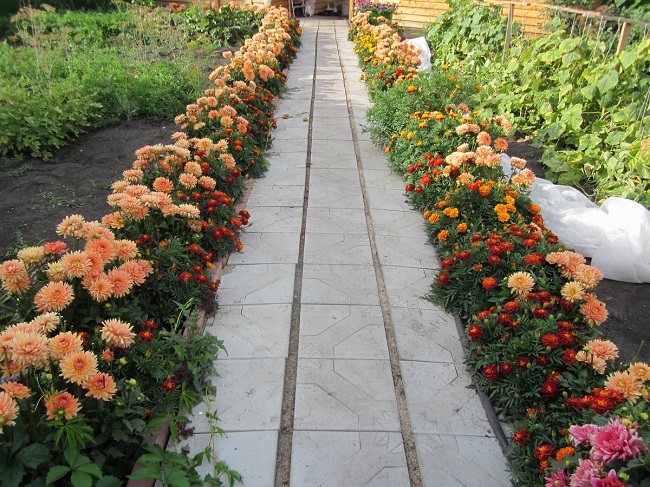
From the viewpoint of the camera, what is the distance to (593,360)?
218 cm

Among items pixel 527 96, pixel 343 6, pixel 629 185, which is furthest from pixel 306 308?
pixel 343 6

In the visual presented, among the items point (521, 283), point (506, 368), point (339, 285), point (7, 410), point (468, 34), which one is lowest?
point (339, 285)

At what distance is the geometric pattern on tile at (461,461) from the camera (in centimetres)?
210

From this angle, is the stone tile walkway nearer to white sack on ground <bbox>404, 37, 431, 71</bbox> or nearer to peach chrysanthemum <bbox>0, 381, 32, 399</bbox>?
peach chrysanthemum <bbox>0, 381, 32, 399</bbox>

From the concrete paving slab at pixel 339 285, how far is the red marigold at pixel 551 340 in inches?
41.2

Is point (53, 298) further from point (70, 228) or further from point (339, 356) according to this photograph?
point (339, 356)

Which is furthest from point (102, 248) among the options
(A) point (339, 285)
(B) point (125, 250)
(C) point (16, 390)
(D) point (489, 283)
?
(D) point (489, 283)

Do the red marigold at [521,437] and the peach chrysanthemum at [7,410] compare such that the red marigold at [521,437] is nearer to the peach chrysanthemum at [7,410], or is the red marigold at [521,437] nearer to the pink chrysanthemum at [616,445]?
the pink chrysanthemum at [616,445]

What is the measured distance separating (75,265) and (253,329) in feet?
3.53

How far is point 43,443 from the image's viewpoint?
174cm

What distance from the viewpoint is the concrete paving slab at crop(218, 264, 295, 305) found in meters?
3.13

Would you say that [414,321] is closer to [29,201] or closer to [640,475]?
[640,475]

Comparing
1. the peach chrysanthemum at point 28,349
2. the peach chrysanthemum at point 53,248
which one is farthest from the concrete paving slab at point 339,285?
the peach chrysanthemum at point 28,349

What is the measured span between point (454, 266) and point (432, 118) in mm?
1954
